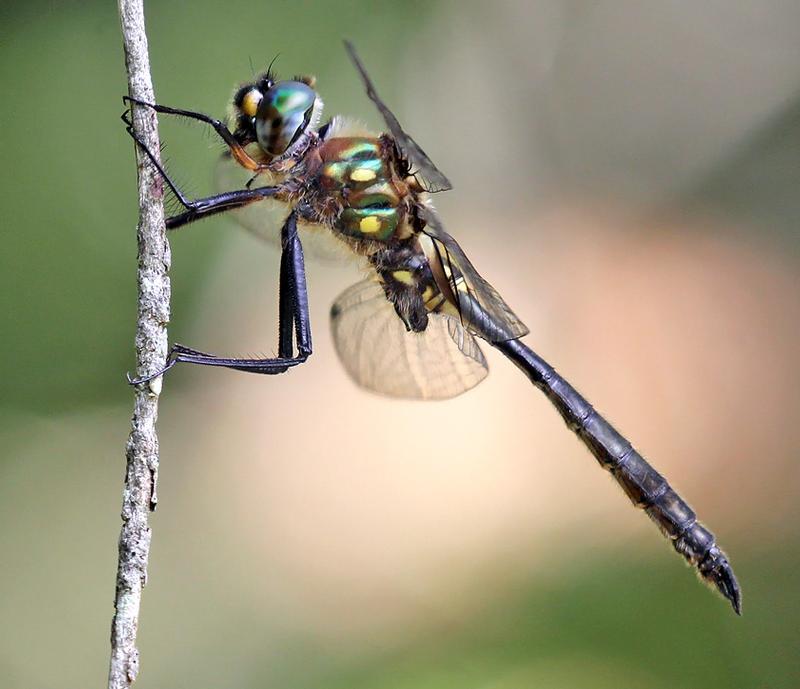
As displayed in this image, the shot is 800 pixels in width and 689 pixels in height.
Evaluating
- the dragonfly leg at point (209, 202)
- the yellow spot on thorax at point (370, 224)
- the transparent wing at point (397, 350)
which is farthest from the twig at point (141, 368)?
the transparent wing at point (397, 350)

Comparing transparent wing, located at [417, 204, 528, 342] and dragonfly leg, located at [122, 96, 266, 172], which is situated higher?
dragonfly leg, located at [122, 96, 266, 172]

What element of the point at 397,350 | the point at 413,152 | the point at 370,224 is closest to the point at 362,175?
the point at 370,224

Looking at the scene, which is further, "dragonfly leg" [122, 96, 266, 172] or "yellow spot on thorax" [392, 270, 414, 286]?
"yellow spot on thorax" [392, 270, 414, 286]

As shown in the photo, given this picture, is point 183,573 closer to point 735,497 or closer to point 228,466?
point 228,466

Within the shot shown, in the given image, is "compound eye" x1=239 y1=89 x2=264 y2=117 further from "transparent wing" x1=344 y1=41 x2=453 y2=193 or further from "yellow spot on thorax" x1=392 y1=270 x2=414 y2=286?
"yellow spot on thorax" x1=392 y1=270 x2=414 y2=286

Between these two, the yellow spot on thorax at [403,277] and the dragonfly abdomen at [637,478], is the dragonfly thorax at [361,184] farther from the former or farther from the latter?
the dragonfly abdomen at [637,478]

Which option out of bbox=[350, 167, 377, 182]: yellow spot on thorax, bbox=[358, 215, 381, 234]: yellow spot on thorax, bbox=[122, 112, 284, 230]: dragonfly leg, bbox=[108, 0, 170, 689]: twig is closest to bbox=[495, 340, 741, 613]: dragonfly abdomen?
bbox=[358, 215, 381, 234]: yellow spot on thorax
